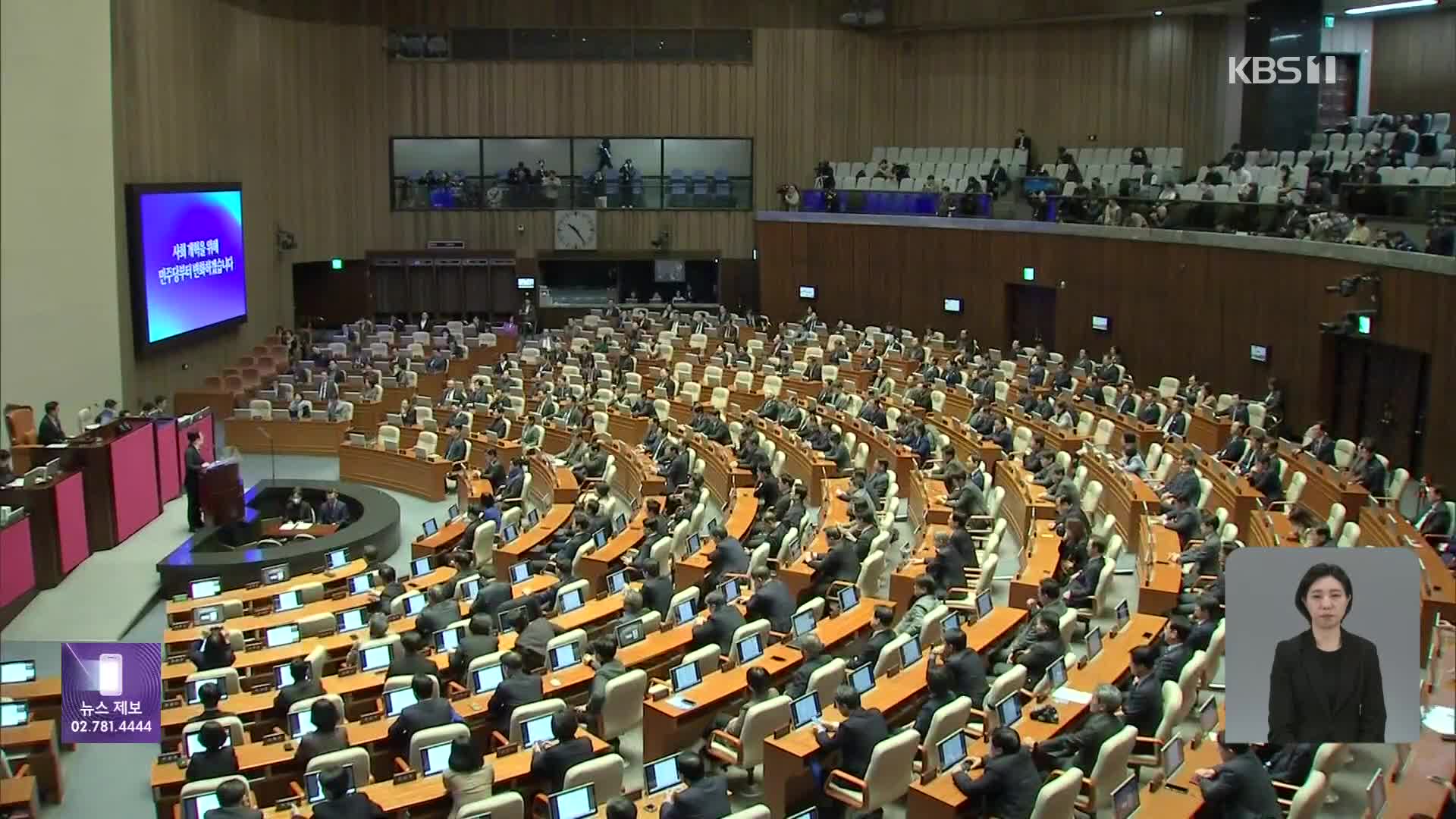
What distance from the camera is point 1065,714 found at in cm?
905

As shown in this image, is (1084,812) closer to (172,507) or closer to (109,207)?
(172,507)

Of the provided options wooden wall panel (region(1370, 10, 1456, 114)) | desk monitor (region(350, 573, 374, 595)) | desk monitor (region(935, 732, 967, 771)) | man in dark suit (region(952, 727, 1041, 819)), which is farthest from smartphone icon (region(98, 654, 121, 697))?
wooden wall panel (region(1370, 10, 1456, 114))

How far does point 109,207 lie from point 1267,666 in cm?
1863

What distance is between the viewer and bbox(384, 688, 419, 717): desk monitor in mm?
9594

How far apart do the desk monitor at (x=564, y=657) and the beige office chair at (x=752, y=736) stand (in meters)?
1.69

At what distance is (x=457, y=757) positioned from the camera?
8258 mm

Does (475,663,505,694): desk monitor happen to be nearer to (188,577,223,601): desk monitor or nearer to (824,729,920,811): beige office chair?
(824,729,920,811): beige office chair

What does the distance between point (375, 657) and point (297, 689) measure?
109cm

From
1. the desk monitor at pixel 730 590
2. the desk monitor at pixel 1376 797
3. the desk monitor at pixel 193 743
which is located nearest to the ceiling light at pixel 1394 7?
the desk monitor at pixel 730 590

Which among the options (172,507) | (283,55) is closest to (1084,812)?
(172,507)

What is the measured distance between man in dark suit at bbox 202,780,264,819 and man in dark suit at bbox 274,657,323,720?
194 centimetres

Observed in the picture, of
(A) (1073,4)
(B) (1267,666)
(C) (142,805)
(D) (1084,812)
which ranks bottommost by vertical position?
(C) (142,805)

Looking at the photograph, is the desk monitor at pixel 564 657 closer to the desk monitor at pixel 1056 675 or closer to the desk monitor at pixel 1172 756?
the desk monitor at pixel 1056 675

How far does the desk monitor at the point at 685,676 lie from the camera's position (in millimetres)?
9875
